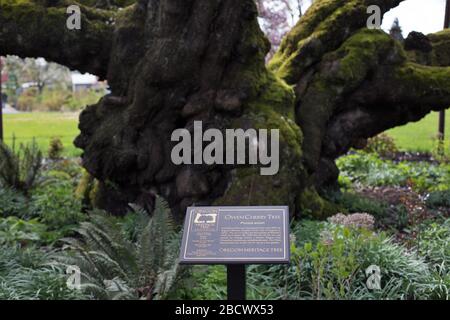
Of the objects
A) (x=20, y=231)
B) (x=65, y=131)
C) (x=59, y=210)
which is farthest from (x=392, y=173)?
(x=65, y=131)

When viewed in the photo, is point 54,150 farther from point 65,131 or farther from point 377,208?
point 65,131

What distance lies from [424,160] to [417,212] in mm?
7197

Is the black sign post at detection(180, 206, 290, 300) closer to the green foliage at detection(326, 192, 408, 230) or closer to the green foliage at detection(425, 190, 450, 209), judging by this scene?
the green foliage at detection(326, 192, 408, 230)

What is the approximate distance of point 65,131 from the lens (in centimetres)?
2450

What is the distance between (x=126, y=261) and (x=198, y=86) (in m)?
2.82

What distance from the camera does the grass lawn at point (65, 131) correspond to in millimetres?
17859

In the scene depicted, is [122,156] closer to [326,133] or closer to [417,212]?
[326,133]

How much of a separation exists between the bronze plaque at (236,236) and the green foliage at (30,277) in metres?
1.21

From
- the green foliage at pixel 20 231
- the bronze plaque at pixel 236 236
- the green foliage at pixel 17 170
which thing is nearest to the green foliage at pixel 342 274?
the bronze plaque at pixel 236 236

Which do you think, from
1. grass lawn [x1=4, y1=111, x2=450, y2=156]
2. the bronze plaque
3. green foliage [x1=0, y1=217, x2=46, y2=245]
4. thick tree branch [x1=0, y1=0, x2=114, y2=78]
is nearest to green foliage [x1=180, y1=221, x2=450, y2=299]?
the bronze plaque

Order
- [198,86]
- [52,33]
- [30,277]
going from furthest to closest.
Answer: [52,33] → [198,86] → [30,277]

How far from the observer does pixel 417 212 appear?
Result: 690 centimetres

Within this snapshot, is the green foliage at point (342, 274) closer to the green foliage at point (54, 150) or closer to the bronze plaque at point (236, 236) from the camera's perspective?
the bronze plaque at point (236, 236)

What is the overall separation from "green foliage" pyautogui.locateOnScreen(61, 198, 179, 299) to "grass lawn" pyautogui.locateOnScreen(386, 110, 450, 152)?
10381 millimetres
